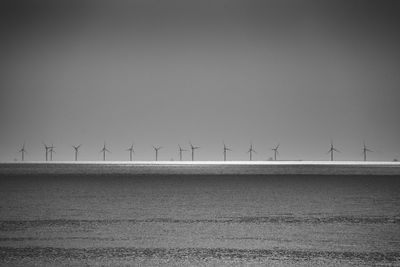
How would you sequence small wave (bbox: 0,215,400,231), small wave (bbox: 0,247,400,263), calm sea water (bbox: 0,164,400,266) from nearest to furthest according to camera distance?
calm sea water (bbox: 0,164,400,266), small wave (bbox: 0,247,400,263), small wave (bbox: 0,215,400,231)

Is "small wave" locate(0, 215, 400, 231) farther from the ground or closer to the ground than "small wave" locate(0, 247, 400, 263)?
closer to the ground

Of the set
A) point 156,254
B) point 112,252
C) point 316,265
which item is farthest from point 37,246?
point 316,265

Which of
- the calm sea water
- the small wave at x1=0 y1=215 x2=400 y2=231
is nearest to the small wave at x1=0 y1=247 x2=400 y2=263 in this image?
the calm sea water

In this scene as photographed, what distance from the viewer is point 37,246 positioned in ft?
60.3

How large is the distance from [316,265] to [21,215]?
20.6 metres

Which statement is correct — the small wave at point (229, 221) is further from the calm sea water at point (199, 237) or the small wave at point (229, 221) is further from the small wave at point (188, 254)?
the small wave at point (188, 254)

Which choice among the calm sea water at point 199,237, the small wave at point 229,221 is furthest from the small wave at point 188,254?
the small wave at point 229,221

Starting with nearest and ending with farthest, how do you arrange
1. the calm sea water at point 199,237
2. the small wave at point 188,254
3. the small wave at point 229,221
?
the calm sea water at point 199,237 → the small wave at point 188,254 → the small wave at point 229,221

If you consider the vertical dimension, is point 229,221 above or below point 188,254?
below

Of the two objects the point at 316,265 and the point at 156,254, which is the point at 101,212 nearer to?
the point at 156,254

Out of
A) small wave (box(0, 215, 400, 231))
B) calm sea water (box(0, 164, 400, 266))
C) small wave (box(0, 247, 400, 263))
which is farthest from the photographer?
small wave (box(0, 215, 400, 231))

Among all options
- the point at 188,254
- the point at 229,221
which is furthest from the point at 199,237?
the point at 229,221

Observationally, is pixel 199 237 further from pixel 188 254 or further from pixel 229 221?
pixel 229 221

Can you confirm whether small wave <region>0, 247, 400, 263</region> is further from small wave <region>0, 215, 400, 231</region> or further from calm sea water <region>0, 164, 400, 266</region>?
small wave <region>0, 215, 400, 231</region>
